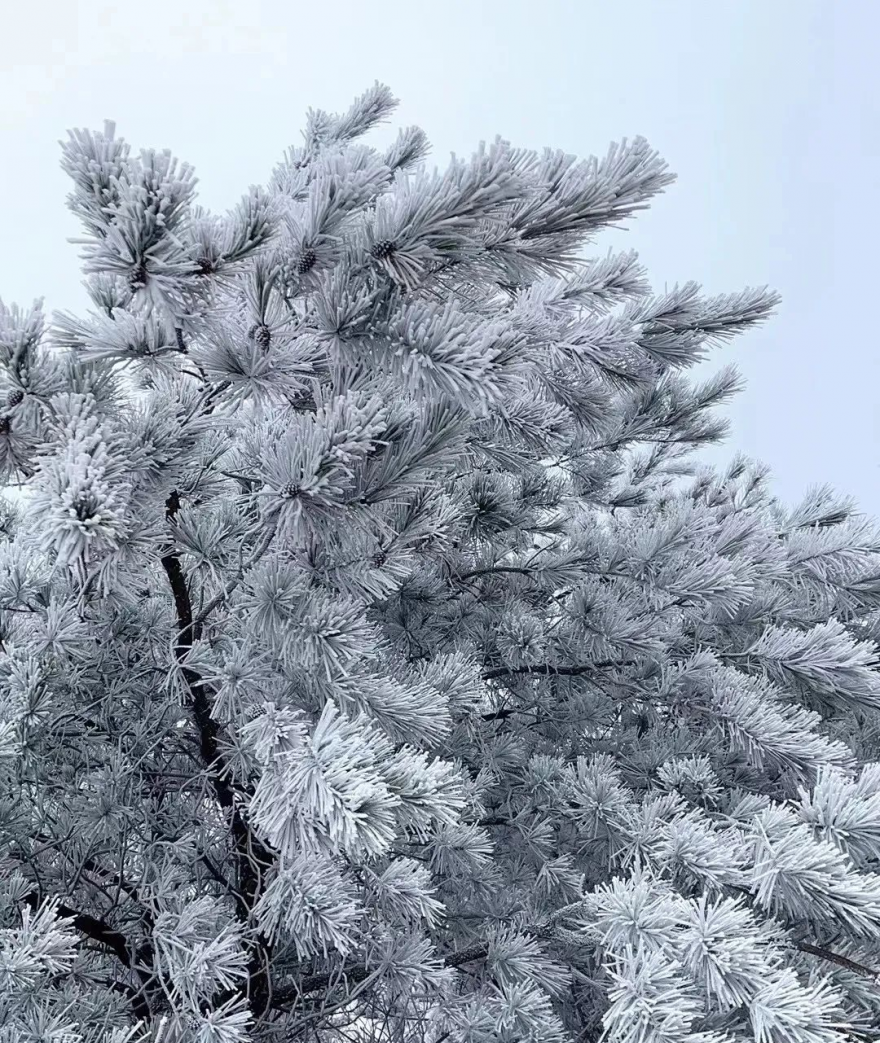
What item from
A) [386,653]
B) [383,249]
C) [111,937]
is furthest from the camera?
[386,653]

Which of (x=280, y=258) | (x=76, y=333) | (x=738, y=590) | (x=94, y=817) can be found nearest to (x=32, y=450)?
(x=76, y=333)

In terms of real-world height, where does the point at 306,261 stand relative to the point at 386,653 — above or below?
above

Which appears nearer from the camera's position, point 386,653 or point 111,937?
point 111,937

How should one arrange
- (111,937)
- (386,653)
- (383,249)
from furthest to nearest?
(386,653), (111,937), (383,249)

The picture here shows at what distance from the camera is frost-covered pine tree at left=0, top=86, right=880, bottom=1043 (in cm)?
49

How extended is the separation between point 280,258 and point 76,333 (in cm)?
13

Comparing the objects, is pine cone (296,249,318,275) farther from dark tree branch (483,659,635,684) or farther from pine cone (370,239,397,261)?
dark tree branch (483,659,635,684)

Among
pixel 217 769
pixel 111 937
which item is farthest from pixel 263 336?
pixel 111 937

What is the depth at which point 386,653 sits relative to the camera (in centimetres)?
91

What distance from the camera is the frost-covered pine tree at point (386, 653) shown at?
0.49 m

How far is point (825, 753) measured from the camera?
0.75 m

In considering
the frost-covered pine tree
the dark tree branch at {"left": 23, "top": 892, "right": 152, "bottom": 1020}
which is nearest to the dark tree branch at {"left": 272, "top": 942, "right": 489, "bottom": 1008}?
the frost-covered pine tree

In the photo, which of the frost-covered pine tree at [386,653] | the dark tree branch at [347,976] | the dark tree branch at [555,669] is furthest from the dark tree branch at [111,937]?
the dark tree branch at [555,669]

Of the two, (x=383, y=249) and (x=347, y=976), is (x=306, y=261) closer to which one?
(x=383, y=249)
